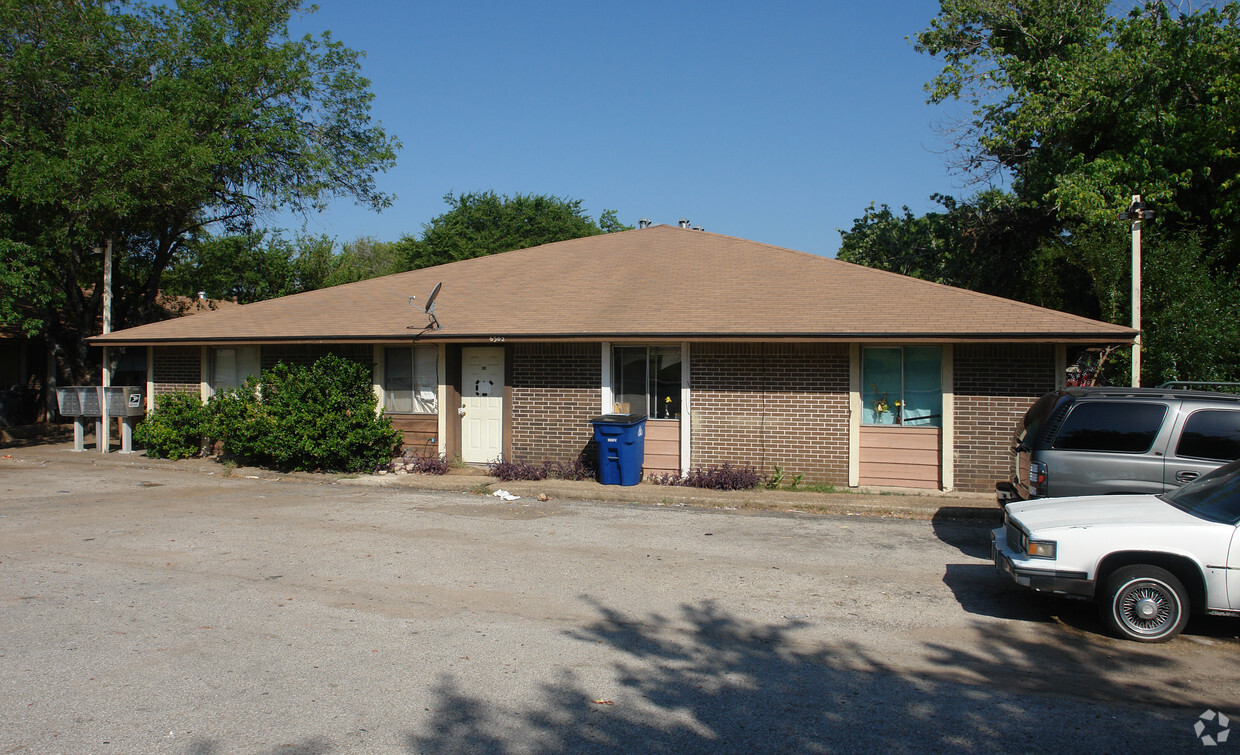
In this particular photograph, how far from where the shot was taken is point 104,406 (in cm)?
1748

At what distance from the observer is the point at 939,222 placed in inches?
949

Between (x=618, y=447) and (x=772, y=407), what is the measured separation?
8.46ft

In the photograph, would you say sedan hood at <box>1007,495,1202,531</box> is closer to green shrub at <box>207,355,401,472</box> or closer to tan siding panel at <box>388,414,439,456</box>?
tan siding panel at <box>388,414,439,456</box>

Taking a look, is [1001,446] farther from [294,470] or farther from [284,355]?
[284,355]

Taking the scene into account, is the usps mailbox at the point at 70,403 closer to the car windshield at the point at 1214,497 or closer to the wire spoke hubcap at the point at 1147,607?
the wire spoke hubcap at the point at 1147,607

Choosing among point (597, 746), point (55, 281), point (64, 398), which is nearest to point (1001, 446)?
point (597, 746)

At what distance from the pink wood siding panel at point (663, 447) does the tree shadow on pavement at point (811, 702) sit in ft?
24.0

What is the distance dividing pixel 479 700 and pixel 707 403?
29.4 feet

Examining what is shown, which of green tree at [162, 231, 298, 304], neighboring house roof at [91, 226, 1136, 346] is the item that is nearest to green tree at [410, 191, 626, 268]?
green tree at [162, 231, 298, 304]

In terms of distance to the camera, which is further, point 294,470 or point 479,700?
point 294,470

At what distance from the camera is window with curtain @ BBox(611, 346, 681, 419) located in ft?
44.5

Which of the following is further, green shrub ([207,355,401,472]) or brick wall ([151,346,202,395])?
brick wall ([151,346,202,395])

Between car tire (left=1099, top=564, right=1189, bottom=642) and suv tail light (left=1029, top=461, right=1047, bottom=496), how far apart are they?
1.97 meters

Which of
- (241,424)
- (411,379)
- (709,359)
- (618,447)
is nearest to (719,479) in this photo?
(618,447)
